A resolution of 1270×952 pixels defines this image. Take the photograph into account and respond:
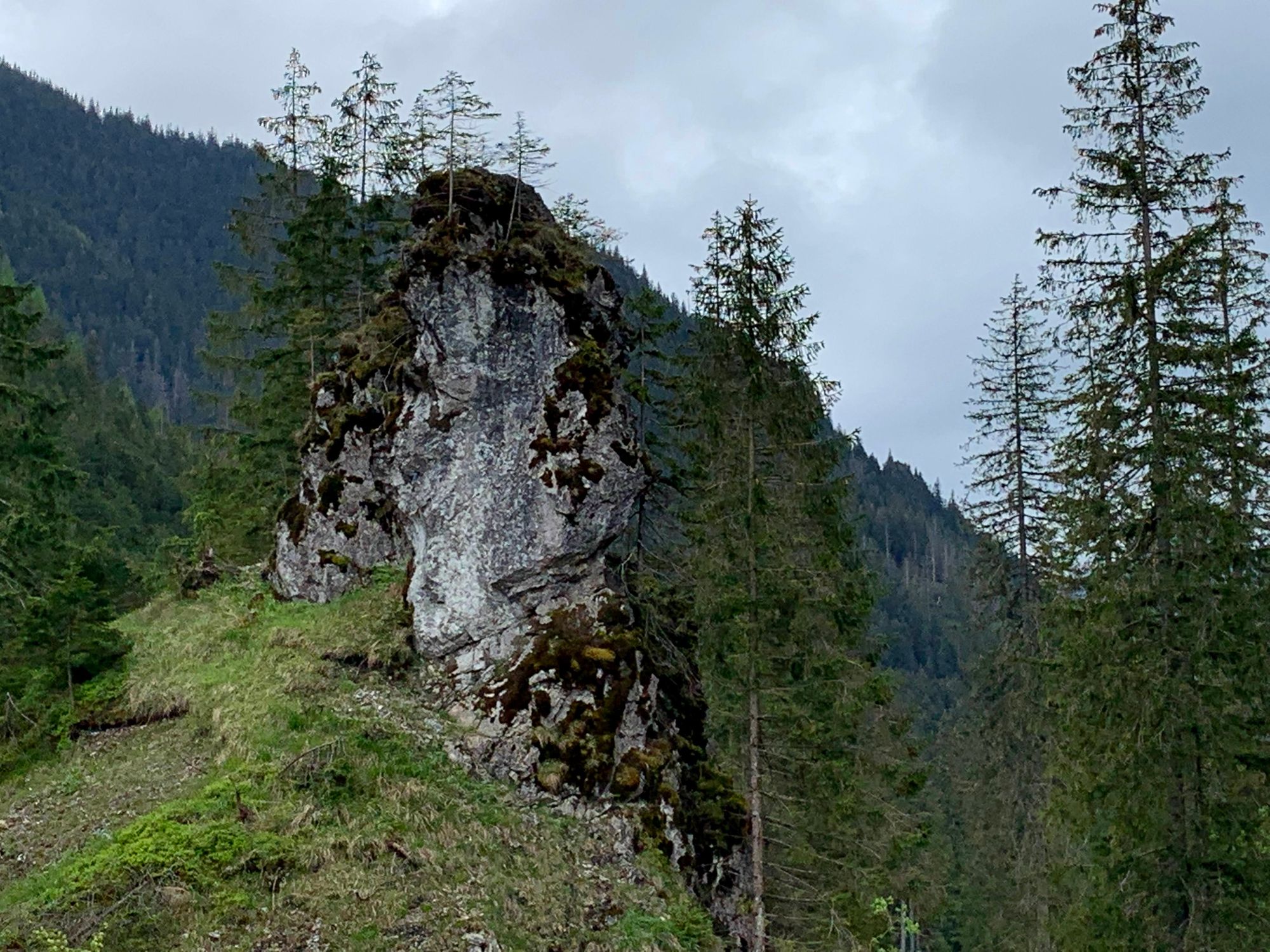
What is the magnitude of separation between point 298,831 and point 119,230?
183711 mm

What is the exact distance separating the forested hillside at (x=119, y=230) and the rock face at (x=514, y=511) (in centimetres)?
10129

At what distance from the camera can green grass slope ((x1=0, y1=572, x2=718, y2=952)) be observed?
26.4 ft

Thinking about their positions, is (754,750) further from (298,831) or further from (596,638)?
(298,831)

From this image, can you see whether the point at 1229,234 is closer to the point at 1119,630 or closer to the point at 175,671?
the point at 1119,630

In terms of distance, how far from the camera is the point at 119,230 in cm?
16375

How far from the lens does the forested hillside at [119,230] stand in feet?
429

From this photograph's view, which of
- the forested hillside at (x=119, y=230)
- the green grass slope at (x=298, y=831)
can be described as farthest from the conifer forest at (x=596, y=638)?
the forested hillside at (x=119, y=230)

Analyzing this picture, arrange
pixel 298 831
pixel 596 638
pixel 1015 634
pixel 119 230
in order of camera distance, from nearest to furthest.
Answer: pixel 298 831, pixel 596 638, pixel 1015 634, pixel 119 230

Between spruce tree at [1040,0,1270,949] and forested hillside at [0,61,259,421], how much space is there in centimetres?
10846

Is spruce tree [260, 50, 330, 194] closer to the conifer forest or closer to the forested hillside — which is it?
the conifer forest

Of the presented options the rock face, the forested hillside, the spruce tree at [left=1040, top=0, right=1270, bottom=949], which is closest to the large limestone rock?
the rock face

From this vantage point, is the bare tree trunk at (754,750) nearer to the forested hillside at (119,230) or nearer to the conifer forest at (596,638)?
the conifer forest at (596,638)

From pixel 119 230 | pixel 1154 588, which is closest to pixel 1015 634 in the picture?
pixel 1154 588

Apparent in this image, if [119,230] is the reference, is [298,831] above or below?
below
